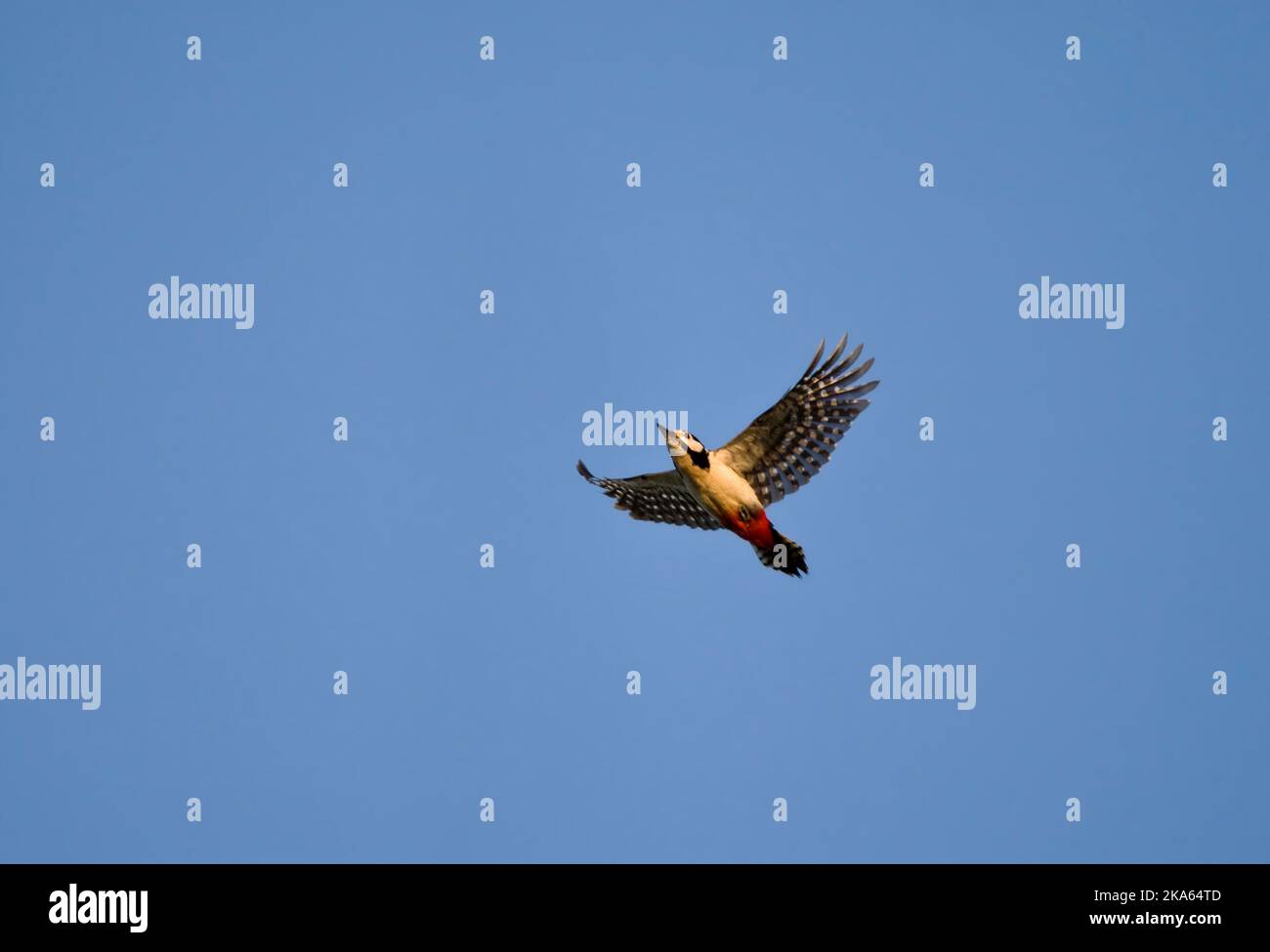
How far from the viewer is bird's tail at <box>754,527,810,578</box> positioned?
18578 mm

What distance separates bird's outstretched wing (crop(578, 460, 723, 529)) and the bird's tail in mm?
1219

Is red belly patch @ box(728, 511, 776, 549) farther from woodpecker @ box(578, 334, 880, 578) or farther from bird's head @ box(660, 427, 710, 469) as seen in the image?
bird's head @ box(660, 427, 710, 469)

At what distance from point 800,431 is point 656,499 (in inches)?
90.4

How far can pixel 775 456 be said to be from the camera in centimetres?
1923

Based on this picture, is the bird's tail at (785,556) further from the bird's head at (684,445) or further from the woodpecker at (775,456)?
the bird's head at (684,445)

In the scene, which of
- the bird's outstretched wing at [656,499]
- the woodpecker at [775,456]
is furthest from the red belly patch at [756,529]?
the bird's outstretched wing at [656,499]

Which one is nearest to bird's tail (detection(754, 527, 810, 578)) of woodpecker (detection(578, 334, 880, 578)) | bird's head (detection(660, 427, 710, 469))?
woodpecker (detection(578, 334, 880, 578))

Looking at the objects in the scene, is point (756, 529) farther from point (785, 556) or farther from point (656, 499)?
point (656, 499)

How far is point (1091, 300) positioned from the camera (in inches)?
1021
